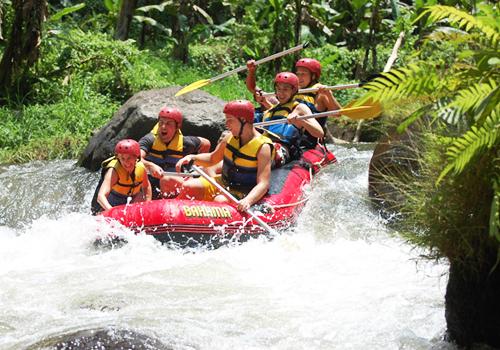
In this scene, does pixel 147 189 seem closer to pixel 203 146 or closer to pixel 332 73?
pixel 203 146

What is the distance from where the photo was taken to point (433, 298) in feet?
17.0

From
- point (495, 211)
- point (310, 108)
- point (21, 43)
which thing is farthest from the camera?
point (21, 43)

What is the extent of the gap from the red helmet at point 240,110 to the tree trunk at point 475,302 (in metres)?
3.57

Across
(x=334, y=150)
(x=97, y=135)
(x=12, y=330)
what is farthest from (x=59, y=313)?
(x=334, y=150)

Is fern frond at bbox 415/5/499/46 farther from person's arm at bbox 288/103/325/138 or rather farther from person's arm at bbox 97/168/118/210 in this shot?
person's arm at bbox 288/103/325/138

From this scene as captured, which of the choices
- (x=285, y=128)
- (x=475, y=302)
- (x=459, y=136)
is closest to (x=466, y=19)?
(x=459, y=136)

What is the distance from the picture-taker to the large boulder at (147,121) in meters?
9.70

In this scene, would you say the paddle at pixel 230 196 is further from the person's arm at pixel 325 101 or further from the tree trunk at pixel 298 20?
the tree trunk at pixel 298 20

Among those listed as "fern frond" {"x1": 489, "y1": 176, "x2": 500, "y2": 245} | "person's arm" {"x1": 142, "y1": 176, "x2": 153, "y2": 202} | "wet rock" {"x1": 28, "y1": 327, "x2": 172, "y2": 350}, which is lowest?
"person's arm" {"x1": 142, "y1": 176, "x2": 153, "y2": 202}

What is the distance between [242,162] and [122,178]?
1079mm

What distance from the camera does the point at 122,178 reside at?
7.70 metres

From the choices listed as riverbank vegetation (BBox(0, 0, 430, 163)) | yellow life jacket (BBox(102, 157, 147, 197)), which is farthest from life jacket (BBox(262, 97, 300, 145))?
riverbank vegetation (BBox(0, 0, 430, 163))

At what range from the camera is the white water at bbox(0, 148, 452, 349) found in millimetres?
4684

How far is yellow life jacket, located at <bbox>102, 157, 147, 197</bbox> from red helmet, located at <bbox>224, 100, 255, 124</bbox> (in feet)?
3.30
